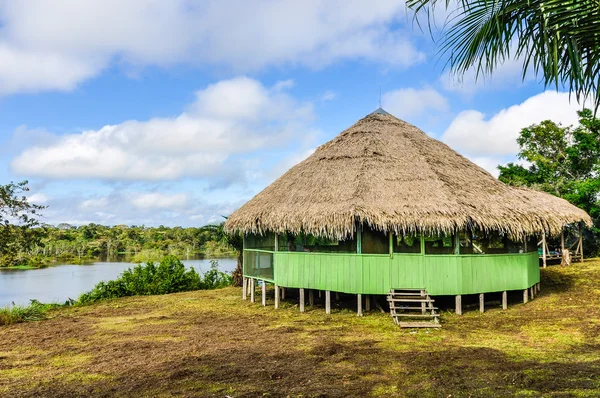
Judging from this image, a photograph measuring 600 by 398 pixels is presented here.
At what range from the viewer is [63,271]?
34.1m

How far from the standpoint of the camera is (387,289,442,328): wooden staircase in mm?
9000

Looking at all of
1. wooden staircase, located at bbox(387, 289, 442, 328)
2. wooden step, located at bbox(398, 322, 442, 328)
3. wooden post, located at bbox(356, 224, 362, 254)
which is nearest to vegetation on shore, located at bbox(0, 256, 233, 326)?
wooden post, located at bbox(356, 224, 362, 254)

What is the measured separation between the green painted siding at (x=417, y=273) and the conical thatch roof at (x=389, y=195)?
2.16 feet

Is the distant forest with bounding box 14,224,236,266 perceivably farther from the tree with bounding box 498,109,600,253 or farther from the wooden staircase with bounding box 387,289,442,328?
the wooden staircase with bounding box 387,289,442,328

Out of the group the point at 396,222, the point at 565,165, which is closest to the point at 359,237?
the point at 396,222

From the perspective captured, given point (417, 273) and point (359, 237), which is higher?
point (359, 237)

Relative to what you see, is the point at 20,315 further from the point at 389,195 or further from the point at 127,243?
the point at 127,243

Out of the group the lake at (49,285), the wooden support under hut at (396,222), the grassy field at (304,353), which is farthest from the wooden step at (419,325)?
the lake at (49,285)

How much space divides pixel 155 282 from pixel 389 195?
9285 mm

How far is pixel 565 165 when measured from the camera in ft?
81.7

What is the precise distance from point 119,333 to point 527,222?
9058 millimetres

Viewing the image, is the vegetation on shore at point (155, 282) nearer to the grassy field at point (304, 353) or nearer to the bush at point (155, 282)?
the bush at point (155, 282)

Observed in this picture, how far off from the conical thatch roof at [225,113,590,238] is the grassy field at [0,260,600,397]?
2.01m

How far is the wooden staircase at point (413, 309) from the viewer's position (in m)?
9.00
